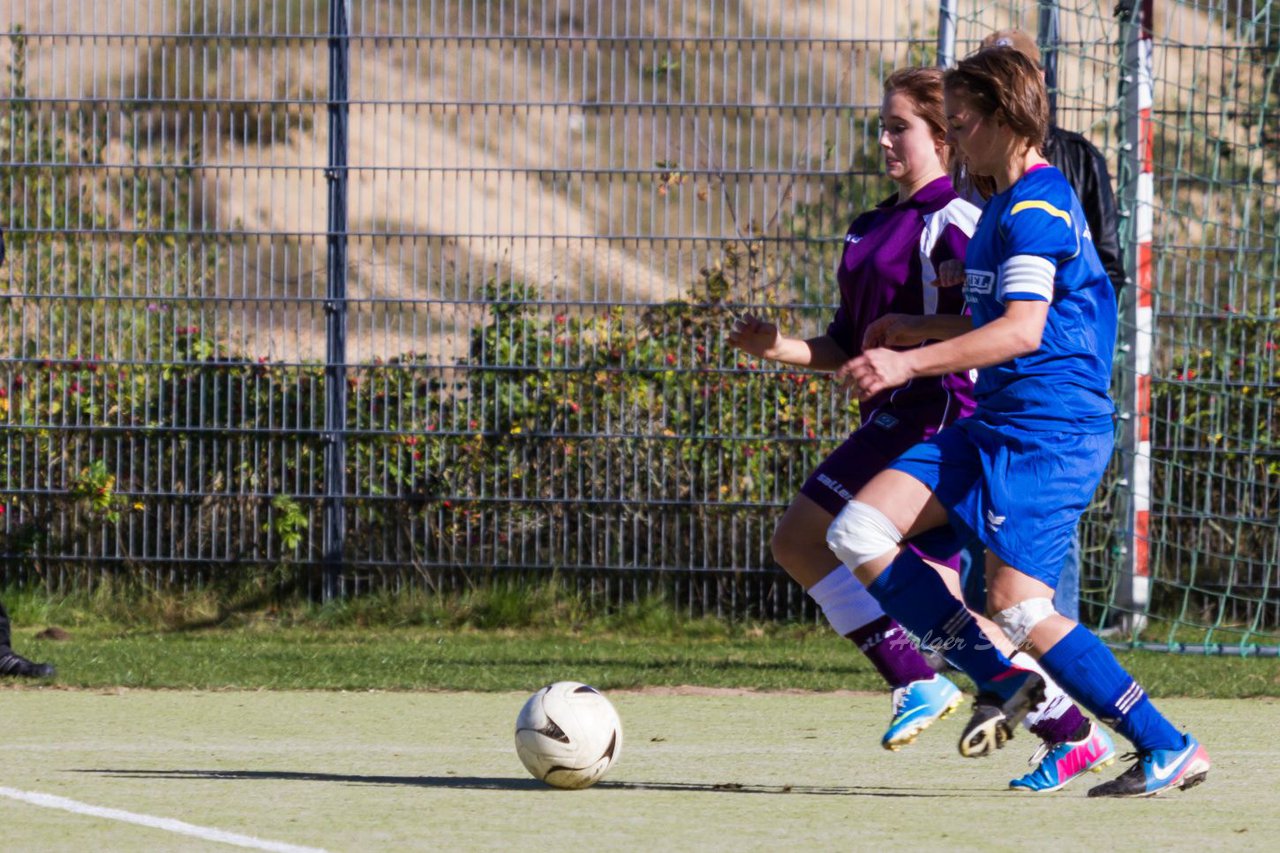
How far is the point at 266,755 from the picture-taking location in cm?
557

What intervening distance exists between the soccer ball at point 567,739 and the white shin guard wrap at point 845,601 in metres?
0.72

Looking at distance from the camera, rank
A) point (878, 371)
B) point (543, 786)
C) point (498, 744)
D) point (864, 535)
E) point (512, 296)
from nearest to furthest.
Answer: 1. point (878, 371)
2. point (864, 535)
3. point (543, 786)
4. point (498, 744)
5. point (512, 296)

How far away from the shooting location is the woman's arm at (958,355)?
4.24 m

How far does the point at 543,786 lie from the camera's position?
16.0 ft

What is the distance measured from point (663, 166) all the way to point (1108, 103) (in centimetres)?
221

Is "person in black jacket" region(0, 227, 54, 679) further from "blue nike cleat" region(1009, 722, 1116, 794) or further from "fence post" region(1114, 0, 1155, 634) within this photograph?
"fence post" region(1114, 0, 1155, 634)

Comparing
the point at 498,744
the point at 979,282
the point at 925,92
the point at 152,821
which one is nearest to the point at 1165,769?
the point at 979,282

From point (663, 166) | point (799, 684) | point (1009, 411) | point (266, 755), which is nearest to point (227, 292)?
point (663, 166)

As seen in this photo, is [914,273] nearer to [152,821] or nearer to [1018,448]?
[1018,448]

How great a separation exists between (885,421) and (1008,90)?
109 cm

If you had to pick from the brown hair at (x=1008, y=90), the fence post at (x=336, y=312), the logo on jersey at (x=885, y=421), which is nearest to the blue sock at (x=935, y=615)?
the logo on jersey at (x=885, y=421)

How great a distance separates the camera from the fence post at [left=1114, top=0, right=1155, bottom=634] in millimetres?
9008

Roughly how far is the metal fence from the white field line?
499 centimetres

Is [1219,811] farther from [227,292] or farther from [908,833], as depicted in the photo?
[227,292]
